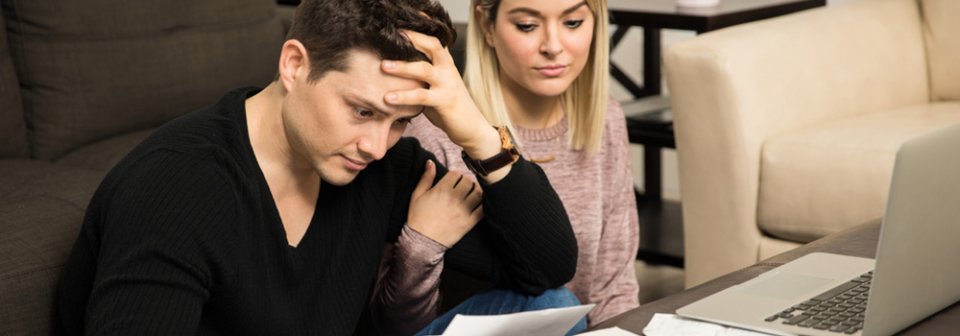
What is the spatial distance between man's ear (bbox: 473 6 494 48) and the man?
16.3 inches

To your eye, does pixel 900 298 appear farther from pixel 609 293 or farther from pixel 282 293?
pixel 609 293

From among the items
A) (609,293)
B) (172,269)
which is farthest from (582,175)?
(172,269)

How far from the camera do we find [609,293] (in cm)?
188

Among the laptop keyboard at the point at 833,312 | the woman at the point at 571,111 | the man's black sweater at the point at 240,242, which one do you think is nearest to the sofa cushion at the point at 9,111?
the man's black sweater at the point at 240,242

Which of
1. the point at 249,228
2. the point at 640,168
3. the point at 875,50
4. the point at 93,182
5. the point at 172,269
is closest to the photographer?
the point at 172,269

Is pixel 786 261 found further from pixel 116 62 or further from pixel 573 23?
pixel 116 62

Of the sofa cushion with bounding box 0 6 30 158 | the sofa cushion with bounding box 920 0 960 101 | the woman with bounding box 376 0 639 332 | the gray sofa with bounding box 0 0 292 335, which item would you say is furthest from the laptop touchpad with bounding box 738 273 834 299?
the sofa cushion with bounding box 920 0 960 101

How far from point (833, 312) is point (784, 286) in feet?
0.29

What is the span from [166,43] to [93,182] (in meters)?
0.53

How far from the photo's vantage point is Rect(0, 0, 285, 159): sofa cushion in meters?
2.19

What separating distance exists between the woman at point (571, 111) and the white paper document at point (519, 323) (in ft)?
2.24

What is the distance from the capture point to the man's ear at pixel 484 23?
6.26ft

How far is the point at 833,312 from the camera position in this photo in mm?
1137

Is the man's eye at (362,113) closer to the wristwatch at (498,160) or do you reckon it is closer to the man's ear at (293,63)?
the man's ear at (293,63)
